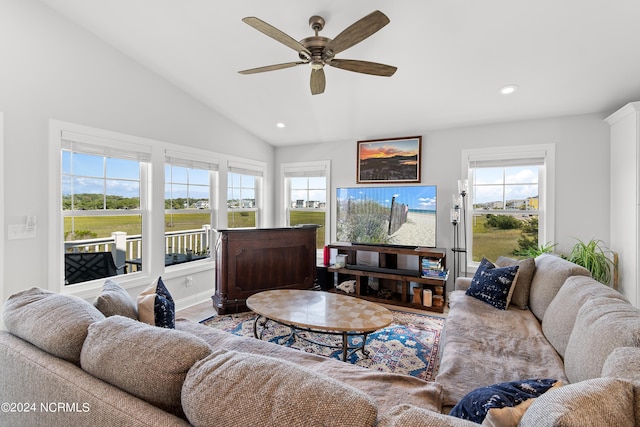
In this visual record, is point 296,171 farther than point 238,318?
Yes

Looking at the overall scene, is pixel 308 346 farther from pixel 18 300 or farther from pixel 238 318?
pixel 18 300

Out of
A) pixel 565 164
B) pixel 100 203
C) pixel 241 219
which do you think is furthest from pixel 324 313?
pixel 565 164

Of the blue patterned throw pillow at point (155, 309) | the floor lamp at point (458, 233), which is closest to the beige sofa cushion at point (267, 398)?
the blue patterned throw pillow at point (155, 309)

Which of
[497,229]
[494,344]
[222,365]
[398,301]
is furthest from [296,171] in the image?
[222,365]

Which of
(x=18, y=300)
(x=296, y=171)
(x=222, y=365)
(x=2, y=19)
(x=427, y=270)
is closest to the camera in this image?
(x=222, y=365)

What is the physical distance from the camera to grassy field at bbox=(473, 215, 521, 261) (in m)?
3.99

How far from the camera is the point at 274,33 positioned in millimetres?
1976

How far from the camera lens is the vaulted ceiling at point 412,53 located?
2324 mm

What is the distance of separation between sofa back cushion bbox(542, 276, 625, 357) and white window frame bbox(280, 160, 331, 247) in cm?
331

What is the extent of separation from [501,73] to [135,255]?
4.42 meters

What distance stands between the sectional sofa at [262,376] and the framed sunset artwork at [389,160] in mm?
2762

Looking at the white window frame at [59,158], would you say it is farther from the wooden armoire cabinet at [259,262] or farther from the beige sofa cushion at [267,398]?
the beige sofa cushion at [267,398]

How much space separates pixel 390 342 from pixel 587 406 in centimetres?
234

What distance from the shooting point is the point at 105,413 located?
0.89 m
